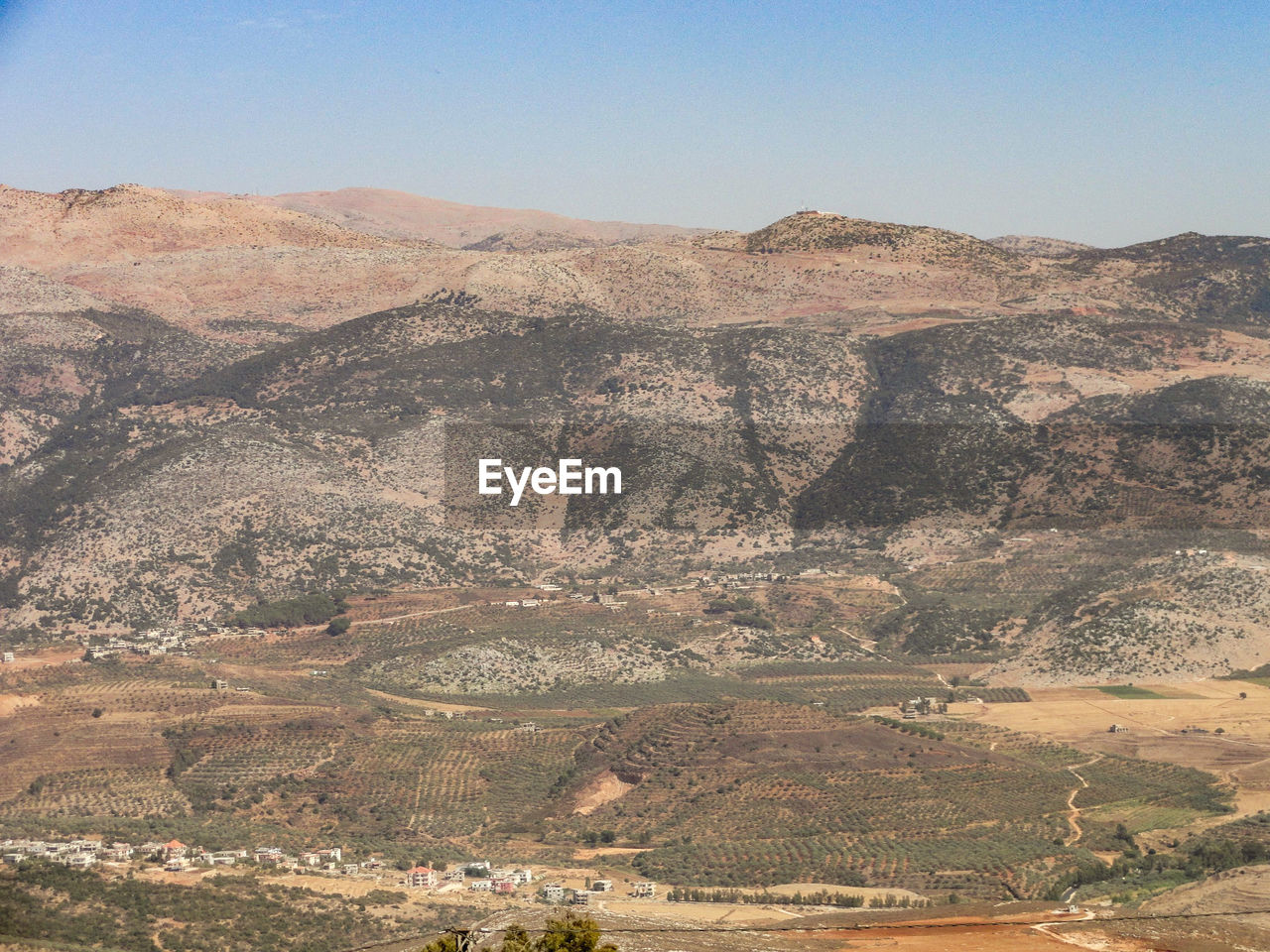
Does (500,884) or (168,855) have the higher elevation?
(168,855)

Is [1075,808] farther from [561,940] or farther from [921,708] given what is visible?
[561,940]

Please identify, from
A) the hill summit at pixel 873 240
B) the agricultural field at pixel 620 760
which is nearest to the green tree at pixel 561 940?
the agricultural field at pixel 620 760

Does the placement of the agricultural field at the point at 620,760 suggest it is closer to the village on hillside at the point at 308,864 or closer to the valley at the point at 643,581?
the valley at the point at 643,581

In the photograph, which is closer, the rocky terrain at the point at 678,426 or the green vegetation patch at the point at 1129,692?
the green vegetation patch at the point at 1129,692

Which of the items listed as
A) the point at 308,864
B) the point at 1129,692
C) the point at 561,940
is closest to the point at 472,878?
the point at 308,864
